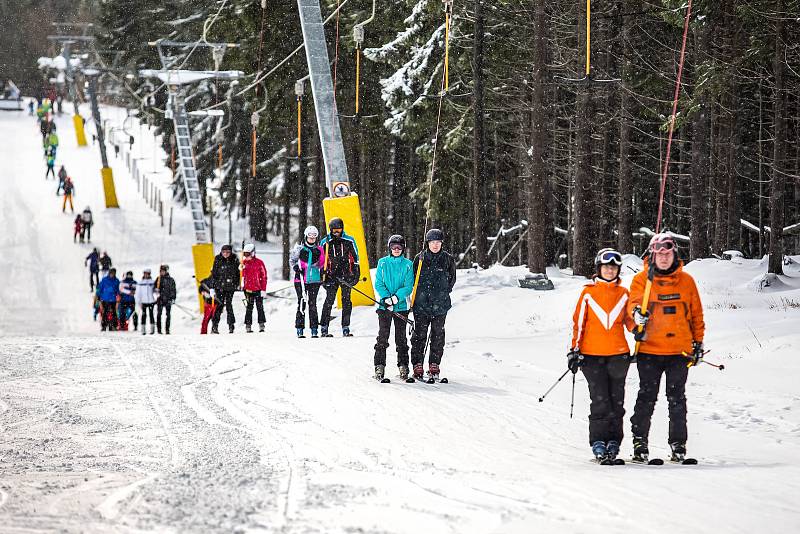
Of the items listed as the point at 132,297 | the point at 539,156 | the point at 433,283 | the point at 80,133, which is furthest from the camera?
the point at 80,133

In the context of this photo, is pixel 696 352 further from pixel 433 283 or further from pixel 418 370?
pixel 418 370

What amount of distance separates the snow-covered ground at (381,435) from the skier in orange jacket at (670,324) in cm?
59

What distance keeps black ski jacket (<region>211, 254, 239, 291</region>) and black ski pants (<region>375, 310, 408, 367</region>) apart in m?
7.83

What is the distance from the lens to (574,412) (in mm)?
10555

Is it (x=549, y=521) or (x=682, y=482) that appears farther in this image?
(x=682, y=482)

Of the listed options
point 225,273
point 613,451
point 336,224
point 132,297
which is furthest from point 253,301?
point 613,451

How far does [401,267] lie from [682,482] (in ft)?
17.0

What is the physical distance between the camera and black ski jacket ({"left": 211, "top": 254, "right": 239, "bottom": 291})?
1939cm

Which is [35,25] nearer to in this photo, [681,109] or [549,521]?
[681,109]

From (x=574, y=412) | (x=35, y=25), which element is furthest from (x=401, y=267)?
(x=35, y=25)

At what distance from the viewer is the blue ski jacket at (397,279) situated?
38.9 ft

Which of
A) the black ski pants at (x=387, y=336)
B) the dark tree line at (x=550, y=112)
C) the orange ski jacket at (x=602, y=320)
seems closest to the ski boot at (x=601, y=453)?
the orange ski jacket at (x=602, y=320)

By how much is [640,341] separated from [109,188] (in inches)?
1777

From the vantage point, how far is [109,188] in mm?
50219
